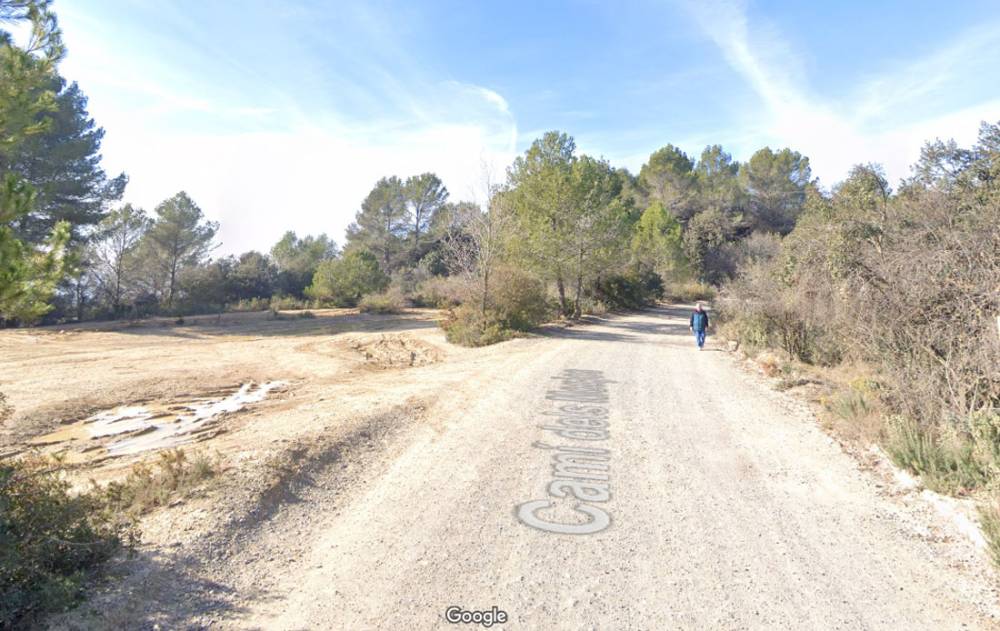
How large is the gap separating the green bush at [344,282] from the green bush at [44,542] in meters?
32.6

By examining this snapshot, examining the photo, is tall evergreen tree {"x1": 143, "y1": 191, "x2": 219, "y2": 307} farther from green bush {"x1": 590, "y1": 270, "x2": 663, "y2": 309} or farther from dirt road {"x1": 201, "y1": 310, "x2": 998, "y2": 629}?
dirt road {"x1": 201, "y1": 310, "x2": 998, "y2": 629}

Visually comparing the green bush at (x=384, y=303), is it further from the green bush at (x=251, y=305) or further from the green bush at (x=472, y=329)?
the green bush at (x=472, y=329)

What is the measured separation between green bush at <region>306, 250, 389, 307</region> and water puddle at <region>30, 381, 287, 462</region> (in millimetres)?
25508

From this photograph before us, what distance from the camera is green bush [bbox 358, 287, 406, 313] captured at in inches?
1293

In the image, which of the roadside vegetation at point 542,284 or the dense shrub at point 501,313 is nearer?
the roadside vegetation at point 542,284

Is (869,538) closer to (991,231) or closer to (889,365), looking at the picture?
(889,365)

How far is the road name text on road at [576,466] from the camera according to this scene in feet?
16.5

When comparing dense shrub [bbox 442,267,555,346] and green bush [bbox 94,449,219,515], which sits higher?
dense shrub [bbox 442,267,555,346]

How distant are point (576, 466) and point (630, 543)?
186 cm

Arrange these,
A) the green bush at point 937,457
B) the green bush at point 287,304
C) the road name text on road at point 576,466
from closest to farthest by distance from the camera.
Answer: the road name text on road at point 576,466 < the green bush at point 937,457 < the green bush at point 287,304

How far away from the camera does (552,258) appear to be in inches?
928

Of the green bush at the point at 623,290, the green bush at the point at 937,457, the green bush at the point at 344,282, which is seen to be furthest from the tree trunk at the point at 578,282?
the green bush at the point at 937,457

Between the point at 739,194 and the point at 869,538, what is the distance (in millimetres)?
59645

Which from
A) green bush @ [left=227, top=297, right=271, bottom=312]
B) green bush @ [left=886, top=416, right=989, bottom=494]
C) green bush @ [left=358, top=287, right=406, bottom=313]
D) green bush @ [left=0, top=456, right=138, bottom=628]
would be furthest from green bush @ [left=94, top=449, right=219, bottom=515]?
green bush @ [left=227, top=297, right=271, bottom=312]
